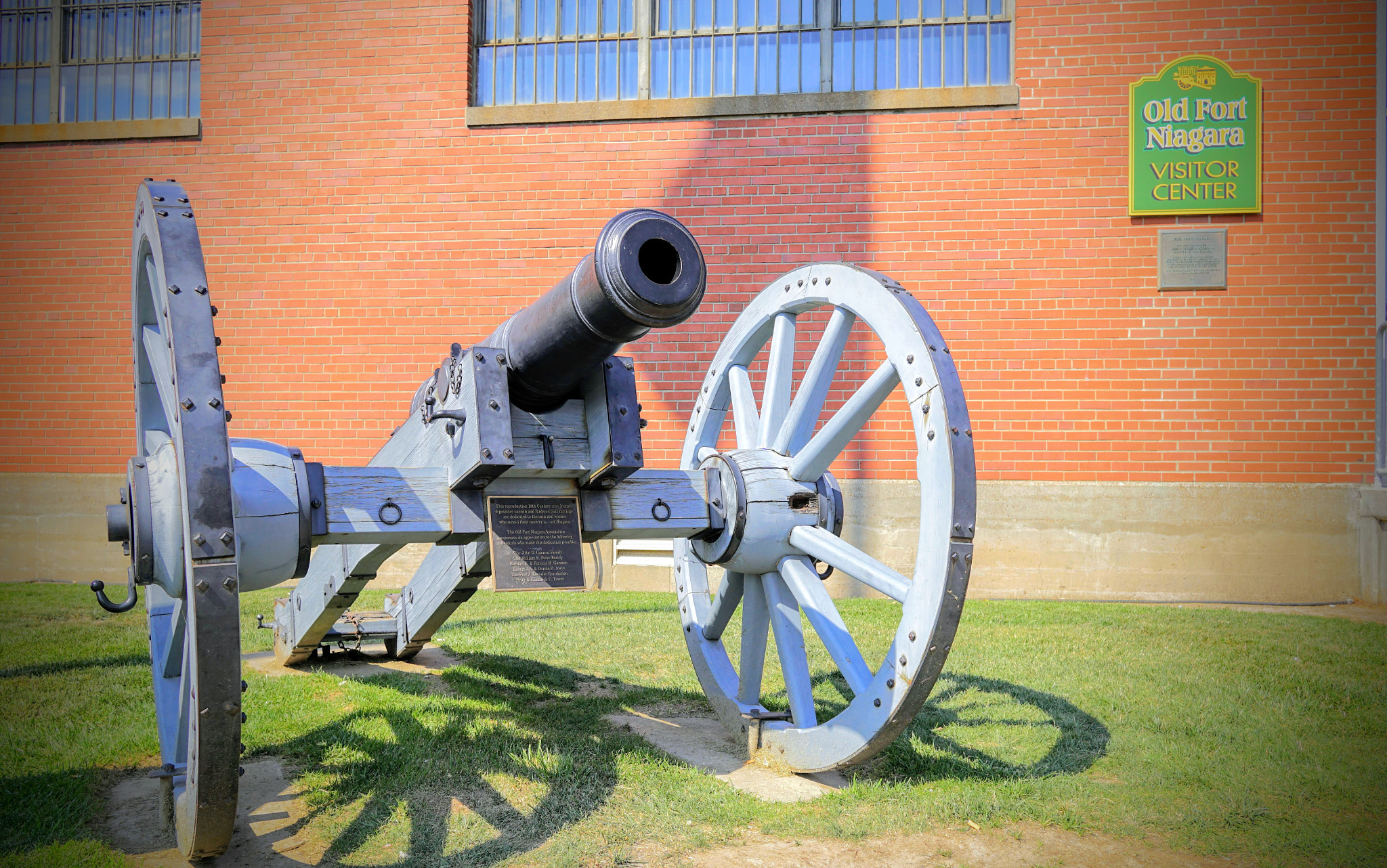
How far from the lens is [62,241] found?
8125mm

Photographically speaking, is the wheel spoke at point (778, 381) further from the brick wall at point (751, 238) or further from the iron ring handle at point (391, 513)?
the brick wall at point (751, 238)

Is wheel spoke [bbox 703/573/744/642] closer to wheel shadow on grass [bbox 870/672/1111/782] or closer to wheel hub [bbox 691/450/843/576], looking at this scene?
wheel hub [bbox 691/450/843/576]

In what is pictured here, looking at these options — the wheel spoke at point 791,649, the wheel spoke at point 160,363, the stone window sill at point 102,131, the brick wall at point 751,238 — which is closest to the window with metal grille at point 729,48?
the brick wall at point 751,238

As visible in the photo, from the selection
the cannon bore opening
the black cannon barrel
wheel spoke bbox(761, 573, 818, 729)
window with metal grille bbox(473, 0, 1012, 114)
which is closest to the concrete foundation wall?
window with metal grille bbox(473, 0, 1012, 114)

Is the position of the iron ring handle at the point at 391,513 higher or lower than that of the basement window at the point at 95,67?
lower

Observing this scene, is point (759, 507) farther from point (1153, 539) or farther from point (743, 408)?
point (1153, 539)

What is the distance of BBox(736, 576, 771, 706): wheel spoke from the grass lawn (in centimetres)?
45

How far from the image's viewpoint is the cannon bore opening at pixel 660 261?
2.54 metres

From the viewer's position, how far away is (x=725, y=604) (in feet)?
12.2

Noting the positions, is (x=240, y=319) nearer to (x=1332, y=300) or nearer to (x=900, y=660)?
(x=900, y=660)

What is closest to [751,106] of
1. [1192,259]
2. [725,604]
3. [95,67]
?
[1192,259]

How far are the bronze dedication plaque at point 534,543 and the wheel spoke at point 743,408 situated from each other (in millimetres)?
863

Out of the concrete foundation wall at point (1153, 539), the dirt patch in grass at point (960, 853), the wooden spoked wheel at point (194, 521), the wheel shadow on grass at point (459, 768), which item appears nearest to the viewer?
the wooden spoked wheel at point (194, 521)

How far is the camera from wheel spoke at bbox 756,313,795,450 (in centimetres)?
347
